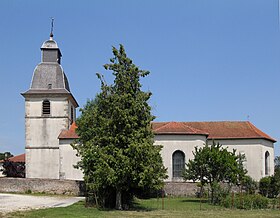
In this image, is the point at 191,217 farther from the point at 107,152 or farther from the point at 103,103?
the point at 103,103

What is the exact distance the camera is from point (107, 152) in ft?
82.4

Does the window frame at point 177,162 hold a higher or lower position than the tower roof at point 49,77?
→ lower

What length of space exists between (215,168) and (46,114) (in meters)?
21.4

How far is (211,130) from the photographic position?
4581cm

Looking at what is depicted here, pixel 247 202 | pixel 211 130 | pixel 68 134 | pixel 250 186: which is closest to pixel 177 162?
pixel 211 130

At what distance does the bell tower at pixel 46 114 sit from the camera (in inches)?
1809

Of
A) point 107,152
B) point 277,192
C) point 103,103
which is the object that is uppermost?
point 103,103

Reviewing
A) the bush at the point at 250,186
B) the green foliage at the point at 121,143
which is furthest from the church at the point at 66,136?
the green foliage at the point at 121,143

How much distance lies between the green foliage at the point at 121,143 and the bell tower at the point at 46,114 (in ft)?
64.9

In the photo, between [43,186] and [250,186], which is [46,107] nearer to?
[43,186]

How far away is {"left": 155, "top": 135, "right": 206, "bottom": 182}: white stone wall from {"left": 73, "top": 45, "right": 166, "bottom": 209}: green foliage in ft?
51.9

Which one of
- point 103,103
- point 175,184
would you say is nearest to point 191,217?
point 103,103

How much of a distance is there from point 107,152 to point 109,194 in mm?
3264

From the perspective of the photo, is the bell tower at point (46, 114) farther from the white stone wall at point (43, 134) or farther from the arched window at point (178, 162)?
the arched window at point (178, 162)
